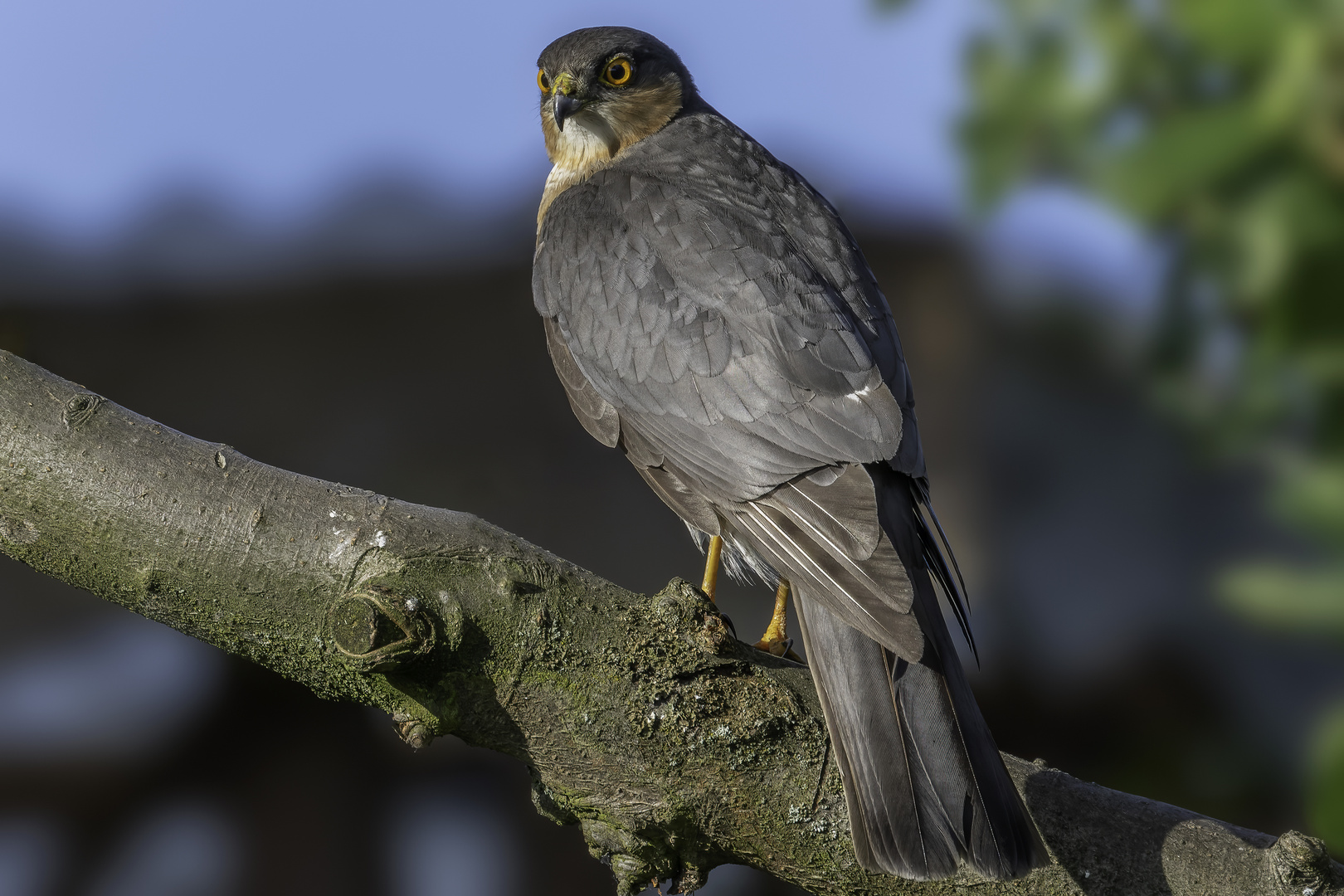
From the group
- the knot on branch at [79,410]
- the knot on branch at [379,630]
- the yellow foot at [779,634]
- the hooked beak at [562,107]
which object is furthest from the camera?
the hooked beak at [562,107]

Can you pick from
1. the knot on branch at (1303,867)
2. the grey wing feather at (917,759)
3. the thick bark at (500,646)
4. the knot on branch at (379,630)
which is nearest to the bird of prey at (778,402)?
the grey wing feather at (917,759)

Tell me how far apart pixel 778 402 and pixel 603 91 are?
3.45 feet

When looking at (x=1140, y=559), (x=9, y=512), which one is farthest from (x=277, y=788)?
(x=1140, y=559)

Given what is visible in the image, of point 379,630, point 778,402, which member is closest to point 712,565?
point 778,402

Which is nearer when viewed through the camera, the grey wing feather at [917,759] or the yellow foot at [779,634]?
the grey wing feather at [917,759]

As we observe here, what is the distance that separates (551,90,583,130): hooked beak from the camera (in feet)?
7.64

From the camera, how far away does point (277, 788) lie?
327 cm

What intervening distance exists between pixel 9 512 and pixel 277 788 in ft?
6.83

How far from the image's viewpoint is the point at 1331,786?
2240mm

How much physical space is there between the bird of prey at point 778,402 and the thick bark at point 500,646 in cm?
11

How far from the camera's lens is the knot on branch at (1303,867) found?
4.53ft

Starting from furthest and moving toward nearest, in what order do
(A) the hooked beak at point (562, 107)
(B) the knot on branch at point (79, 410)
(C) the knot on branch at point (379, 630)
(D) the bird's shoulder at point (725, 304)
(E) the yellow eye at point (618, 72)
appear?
(E) the yellow eye at point (618, 72) → (A) the hooked beak at point (562, 107) → (D) the bird's shoulder at point (725, 304) → (B) the knot on branch at point (79, 410) → (C) the knot on branch at point (379, 630)

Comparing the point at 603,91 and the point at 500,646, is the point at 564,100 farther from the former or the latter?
the point at 500,646

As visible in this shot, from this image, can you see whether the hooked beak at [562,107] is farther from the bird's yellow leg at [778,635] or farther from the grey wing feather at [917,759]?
the grey wing feather at [917,759]
